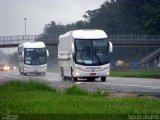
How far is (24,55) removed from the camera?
220 ft

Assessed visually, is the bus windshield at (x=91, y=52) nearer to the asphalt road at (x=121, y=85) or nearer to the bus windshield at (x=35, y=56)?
the asphalt road at (x=121, y=85)

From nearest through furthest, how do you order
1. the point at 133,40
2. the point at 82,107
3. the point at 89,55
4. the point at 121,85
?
the point at 82,107 → the point at 121,85 → the point at 89,55 → the point at 133,40

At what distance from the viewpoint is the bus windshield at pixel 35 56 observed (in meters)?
66.4

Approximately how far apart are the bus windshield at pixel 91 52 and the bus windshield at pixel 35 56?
79.0 ft

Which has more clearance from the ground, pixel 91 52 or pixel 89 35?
pixel 89 35

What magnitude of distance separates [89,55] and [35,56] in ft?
81.4

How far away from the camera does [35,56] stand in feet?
218

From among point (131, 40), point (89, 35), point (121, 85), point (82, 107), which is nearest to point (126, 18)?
point (131, 40)

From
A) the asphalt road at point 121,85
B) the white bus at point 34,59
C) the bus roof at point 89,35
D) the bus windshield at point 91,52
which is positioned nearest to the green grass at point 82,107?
the asphalt road at point 121,85

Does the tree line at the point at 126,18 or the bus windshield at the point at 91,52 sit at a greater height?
the tree line at the point at 126,18

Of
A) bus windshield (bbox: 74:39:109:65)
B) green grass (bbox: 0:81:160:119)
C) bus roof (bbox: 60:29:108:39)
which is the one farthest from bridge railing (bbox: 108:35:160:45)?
green grass (bbox: 0:81:160:119)

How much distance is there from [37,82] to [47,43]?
70279 millimetres

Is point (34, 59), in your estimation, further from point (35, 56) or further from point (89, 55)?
point (89, 55)

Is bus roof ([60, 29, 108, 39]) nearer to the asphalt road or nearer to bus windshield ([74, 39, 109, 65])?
bus windshield ([74, 39, 109, 65])
